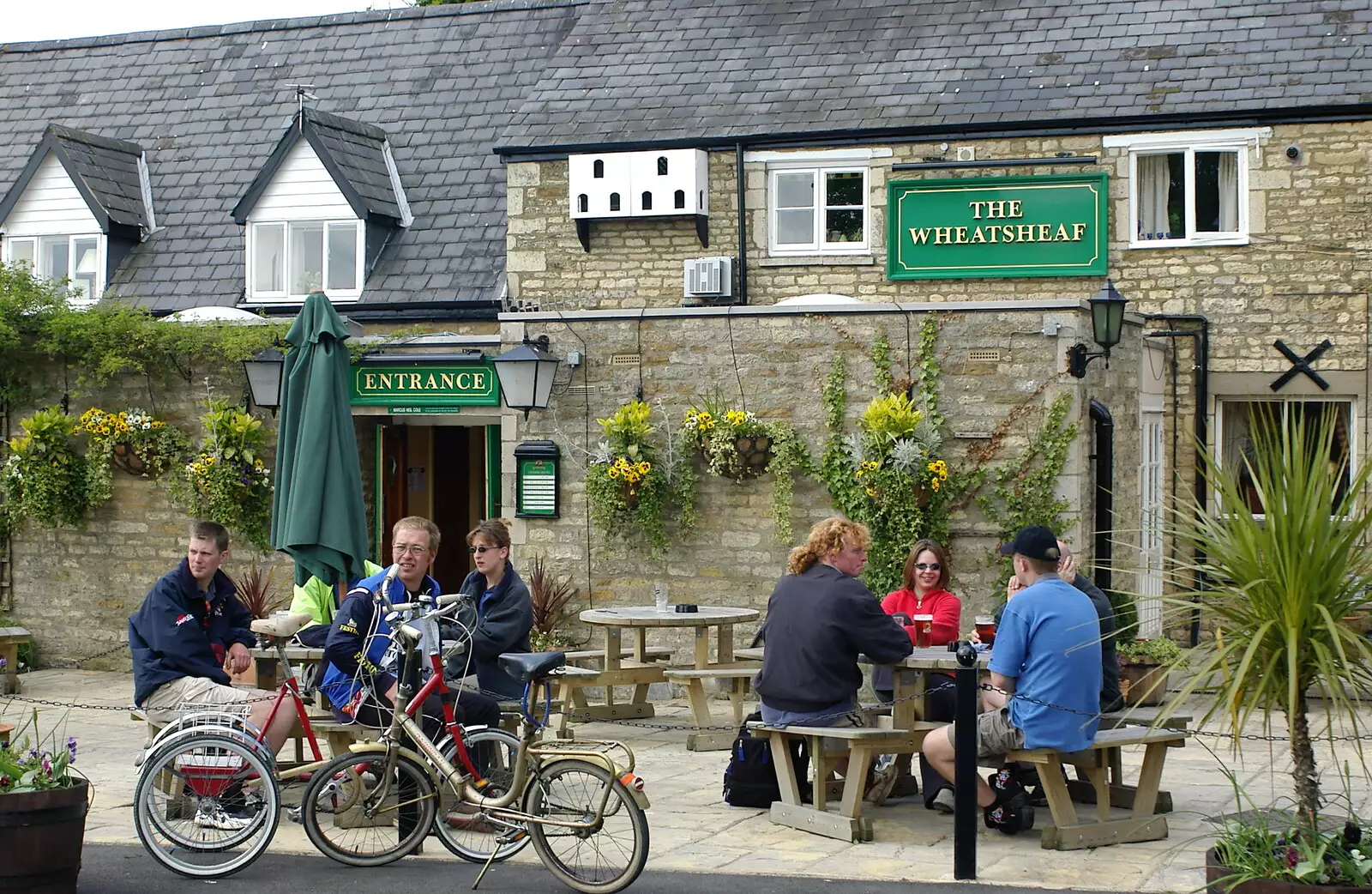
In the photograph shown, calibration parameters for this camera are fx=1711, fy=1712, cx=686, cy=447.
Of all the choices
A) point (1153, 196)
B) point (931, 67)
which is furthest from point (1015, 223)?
point (931, 67)

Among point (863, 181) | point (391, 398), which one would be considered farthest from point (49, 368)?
point (863, 181)

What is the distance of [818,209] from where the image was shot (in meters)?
16.7

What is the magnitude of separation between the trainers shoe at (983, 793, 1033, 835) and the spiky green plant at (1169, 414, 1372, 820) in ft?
7.13

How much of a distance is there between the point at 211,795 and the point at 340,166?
38.5ft

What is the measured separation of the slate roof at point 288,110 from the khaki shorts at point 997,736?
1034 centimetres

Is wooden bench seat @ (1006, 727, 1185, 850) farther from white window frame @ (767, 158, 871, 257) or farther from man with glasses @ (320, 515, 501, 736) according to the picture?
white window frame @ (767, 158, 871, 257)

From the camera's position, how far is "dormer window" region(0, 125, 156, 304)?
19062 mm

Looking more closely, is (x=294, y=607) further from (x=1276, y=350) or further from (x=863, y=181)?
(x=1276, y=350)

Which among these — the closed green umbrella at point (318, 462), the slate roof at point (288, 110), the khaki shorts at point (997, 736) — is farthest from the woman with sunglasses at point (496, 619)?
the slate roof at point (288, 110)

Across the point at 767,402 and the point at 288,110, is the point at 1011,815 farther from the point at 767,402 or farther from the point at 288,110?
the point at 288,110

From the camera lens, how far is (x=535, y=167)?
17.1m

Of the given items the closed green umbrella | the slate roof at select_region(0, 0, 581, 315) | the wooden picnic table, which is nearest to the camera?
the closed green umbrella

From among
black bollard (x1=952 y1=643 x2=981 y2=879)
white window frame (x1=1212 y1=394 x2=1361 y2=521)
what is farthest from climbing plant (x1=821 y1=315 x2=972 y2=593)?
black bollard (x1=952 y1=643 x2=981 y2=879)

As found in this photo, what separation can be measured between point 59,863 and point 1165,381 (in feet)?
39.1
